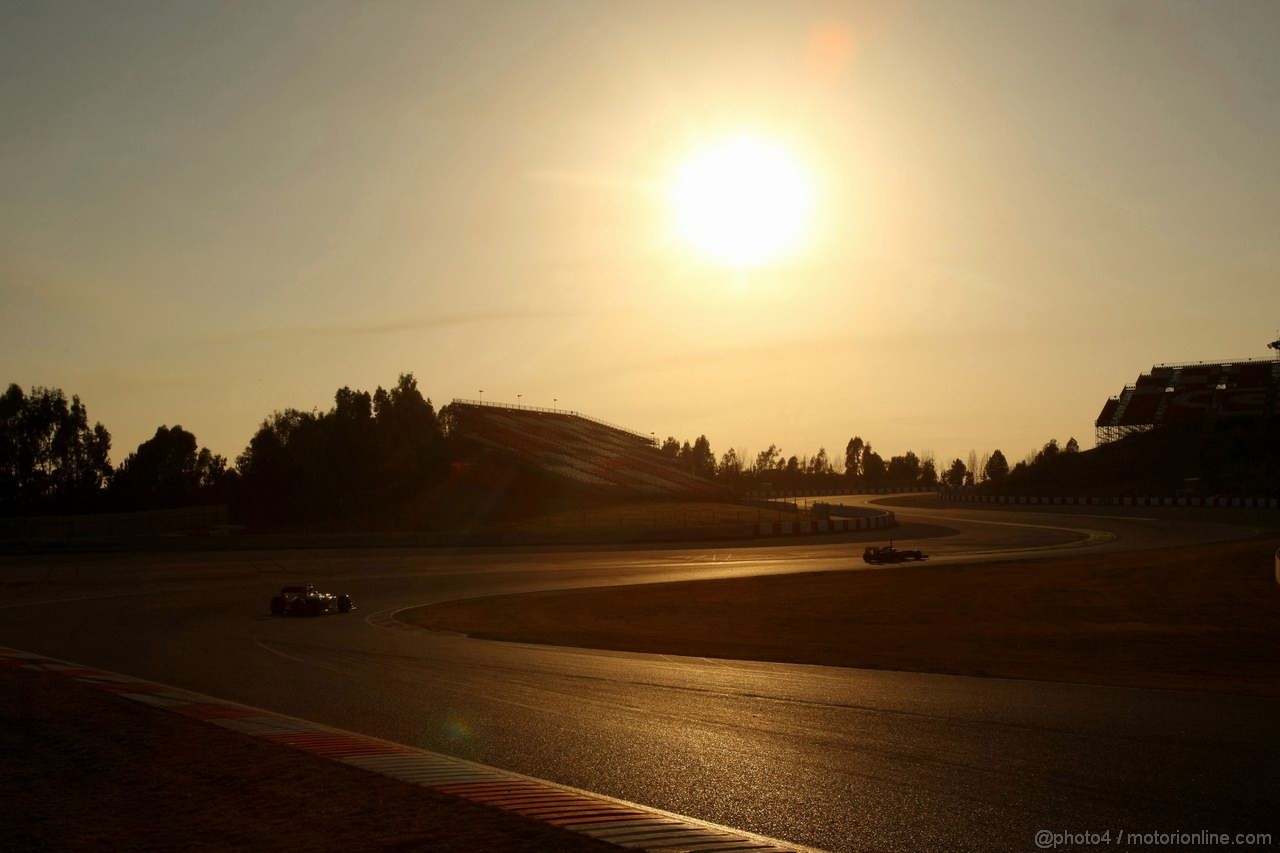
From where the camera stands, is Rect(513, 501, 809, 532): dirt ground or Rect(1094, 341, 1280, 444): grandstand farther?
Rect(1094, 341, 1280, 444): grandstand

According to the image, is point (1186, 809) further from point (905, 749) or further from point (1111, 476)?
point (1111, 476)

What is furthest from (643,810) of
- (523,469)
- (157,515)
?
(523,469)

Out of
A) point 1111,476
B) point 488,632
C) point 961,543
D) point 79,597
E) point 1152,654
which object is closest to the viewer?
point 1152,654

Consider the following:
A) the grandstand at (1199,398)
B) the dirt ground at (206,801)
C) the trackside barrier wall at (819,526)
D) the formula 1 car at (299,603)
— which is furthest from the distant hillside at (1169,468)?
the dirt ground at (206,801)

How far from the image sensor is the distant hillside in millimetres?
109500

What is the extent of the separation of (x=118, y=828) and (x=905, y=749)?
700 centimetres

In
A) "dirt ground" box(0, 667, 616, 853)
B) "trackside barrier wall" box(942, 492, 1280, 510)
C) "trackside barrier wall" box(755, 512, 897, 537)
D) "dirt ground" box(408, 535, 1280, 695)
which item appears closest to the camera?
"dirt ground" box(0, 667, 616, 853)

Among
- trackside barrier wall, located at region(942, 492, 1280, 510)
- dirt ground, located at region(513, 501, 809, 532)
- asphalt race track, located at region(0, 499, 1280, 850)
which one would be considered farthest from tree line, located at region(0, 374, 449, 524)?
asphalt race track, located at region(0, 499, 1280, 850)

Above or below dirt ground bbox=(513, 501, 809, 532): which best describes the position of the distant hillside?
above

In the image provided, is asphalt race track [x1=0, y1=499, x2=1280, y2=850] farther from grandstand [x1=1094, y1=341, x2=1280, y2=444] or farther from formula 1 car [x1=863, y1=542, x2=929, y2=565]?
grandstand [x1=1094, y1=341, x2=1280, y2=444]

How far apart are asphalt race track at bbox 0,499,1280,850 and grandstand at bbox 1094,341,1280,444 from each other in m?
A: 128

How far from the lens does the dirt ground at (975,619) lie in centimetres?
1812

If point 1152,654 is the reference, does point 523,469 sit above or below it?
above

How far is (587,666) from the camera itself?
1784 cm
